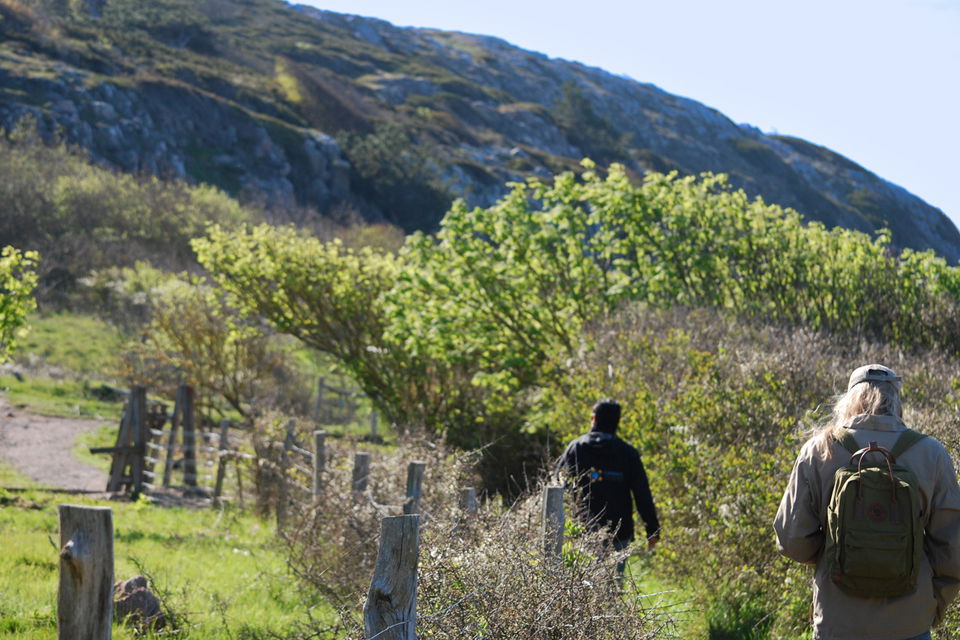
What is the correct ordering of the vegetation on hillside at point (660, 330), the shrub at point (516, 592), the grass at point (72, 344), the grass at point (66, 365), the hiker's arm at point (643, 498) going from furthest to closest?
1. the grass at point (72, 344)
2. the grass at point (66, 365)
3. the vegetation on hillside at point (660, 330)
4. the hiker's arm at point (643, 498)
5. the shrub at point (516, 592)

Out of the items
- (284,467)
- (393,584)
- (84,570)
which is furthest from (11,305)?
(393,584)

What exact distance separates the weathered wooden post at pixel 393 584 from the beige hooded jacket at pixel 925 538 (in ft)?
4.84

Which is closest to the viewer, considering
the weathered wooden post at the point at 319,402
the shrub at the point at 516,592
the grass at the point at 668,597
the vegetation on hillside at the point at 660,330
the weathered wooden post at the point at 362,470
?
the shrub at the point at 516,592

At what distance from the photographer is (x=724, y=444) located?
7.71m

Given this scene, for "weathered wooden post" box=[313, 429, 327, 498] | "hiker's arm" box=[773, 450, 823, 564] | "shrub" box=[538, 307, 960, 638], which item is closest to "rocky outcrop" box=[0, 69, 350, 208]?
"weathered wooden post" box=[313, 429, 327, 498]

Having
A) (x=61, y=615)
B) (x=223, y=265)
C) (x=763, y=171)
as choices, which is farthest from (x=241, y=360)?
(x=763, y=171)

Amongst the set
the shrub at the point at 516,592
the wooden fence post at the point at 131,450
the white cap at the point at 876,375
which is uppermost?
the white cap at the point at 876,375

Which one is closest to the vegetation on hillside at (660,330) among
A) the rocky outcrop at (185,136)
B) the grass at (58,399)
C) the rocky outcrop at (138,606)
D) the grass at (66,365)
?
the rocky outcrop at (138,606)

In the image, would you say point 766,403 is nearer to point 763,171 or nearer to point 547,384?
point 547,384

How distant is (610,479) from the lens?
19.8 ft

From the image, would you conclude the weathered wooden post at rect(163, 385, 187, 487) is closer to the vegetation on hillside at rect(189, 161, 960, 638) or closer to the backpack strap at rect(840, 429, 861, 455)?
the vegetation on hillside at rect(189, 161, 960, 638)

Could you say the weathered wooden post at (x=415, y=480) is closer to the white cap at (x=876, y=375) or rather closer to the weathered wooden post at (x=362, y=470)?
the weathered wooden post at (x=362, y=470)

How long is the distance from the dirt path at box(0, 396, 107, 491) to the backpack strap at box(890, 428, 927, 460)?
1366cm

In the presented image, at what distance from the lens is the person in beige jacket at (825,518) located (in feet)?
11.0
